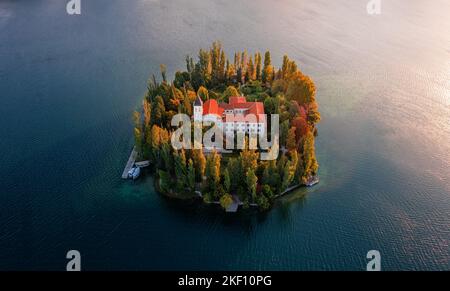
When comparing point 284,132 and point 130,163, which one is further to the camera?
point 284,132

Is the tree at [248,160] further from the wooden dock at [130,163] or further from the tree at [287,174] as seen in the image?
the wooden dock at [130,163]

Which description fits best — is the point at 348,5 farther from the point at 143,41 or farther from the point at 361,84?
the point at 143,41

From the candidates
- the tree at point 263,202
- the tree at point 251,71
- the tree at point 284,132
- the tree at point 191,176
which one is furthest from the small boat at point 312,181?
the tree at point 251,71

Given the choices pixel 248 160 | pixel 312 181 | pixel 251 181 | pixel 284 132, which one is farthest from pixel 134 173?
pixel 312 181

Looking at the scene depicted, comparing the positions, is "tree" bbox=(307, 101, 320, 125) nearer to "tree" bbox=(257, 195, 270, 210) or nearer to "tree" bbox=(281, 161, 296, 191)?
"tree" bbox=(281, 161, 296, 191)

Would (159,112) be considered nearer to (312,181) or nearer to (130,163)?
(130,163)
